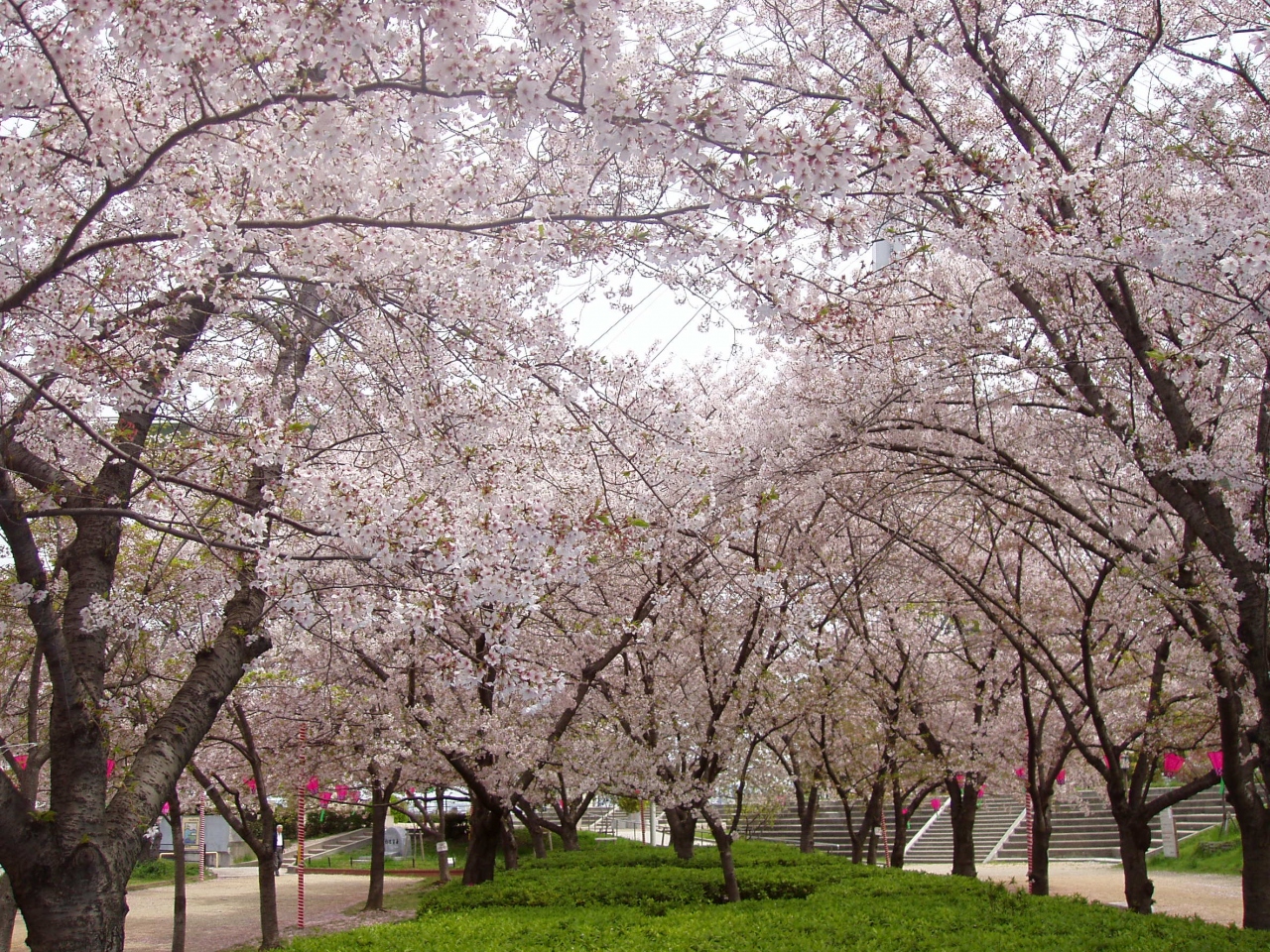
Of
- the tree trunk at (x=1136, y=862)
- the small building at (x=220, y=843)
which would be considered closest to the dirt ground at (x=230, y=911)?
→ the small building at (x=220, y=843)

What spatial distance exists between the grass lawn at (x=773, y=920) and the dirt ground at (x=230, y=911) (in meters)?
4.94

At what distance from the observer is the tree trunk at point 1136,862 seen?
845 centimetres

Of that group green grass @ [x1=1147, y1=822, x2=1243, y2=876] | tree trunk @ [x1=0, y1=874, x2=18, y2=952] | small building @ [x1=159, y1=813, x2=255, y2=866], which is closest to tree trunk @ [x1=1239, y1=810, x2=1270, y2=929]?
tree trunk @ [x1=0, y1=874, x2=18, y2=952]

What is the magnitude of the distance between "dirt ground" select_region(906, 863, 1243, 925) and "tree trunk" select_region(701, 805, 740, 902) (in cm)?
401

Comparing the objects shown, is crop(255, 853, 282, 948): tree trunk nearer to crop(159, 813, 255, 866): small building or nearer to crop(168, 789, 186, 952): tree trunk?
crop(168, 789, 186, 952): tree trunk

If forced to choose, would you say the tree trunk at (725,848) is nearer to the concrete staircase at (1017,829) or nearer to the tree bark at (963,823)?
the tree bark at (963,823)

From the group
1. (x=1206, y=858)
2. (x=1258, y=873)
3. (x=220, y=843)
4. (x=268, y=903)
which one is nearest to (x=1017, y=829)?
(x=1206, y=858)

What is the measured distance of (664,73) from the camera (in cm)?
349

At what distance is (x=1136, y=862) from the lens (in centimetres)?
863

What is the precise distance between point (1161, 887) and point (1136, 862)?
9334 mm

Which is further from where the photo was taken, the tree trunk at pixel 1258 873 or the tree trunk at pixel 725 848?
the tree trunk at pixel 725 848

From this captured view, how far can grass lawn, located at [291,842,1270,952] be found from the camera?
6.07 meters

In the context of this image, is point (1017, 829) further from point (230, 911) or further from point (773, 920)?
point (773, 920)

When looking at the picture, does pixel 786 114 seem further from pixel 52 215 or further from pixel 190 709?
pixel 190 709
